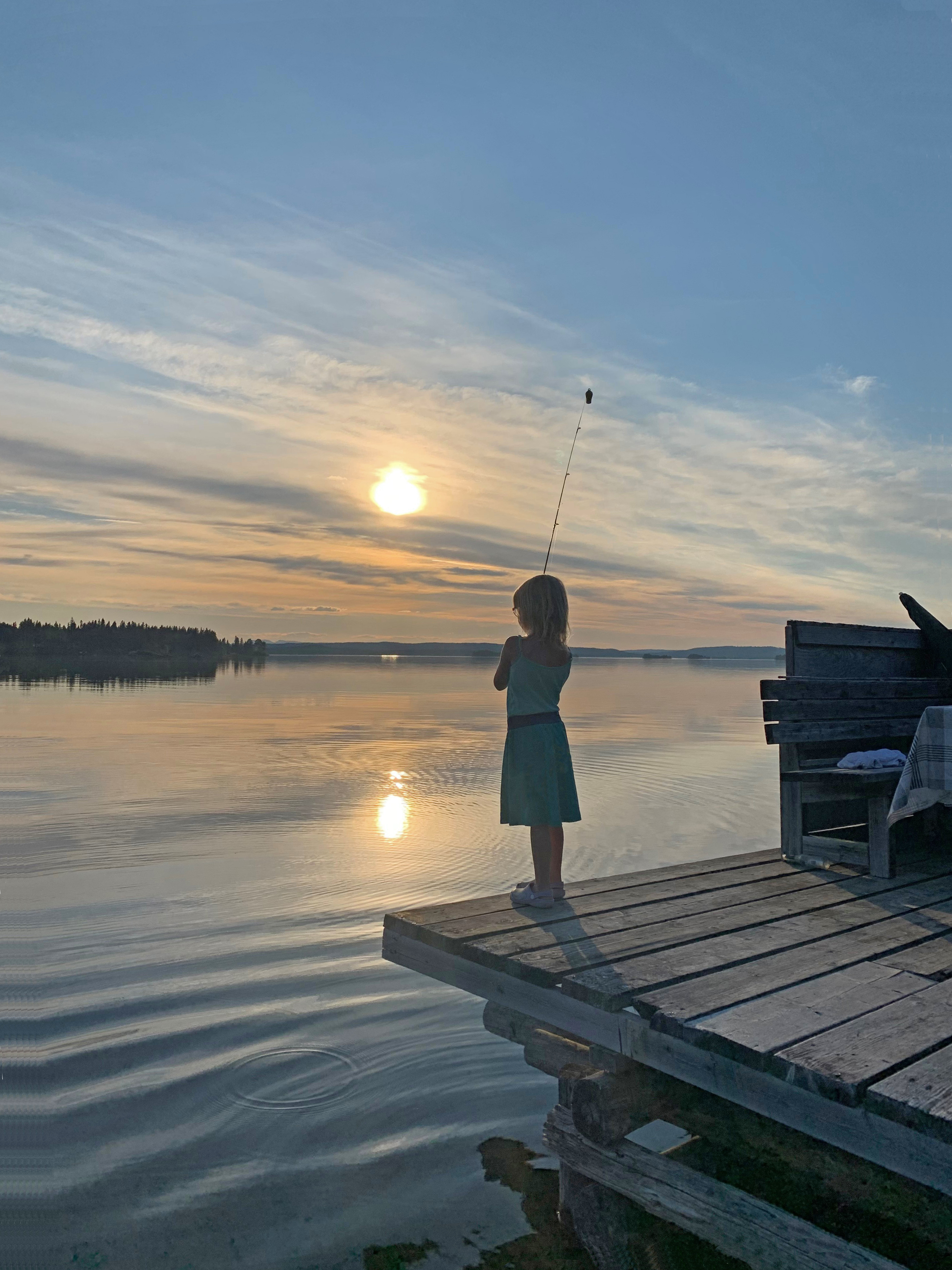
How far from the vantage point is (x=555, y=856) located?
4.92 m

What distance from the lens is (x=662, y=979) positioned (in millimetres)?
3715

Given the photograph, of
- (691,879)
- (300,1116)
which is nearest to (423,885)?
(691,879)

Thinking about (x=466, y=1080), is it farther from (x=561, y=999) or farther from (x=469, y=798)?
(x=469, y=798)

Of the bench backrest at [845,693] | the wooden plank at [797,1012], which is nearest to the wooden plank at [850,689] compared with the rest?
the bench backrest at [845,693]

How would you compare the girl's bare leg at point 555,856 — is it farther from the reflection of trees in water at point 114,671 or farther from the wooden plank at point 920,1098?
the reflection of trees in water at point 114,671

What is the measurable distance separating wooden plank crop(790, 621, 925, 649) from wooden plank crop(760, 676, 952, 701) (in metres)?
0.28

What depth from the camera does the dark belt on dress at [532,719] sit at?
4953 mm

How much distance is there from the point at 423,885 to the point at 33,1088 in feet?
14.7

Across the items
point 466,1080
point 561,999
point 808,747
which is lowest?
point 466,1080

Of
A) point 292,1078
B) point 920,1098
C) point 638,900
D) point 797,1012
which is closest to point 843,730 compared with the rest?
point 638,900

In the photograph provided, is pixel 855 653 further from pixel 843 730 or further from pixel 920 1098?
pixel 920 1098

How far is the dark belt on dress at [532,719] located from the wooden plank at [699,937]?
3.68ft

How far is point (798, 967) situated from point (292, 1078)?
2568 millimetres

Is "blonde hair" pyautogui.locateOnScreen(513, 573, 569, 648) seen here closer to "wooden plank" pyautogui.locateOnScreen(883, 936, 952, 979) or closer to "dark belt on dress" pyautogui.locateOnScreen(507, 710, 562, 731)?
"dark belt on dress" pyautogui.locateOnScreen(507, 710, 562, 731)
